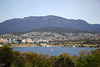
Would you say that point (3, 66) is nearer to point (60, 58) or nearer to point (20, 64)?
point (20, 64)

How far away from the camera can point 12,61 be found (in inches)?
1091

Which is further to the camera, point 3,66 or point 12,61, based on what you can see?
point 12,61

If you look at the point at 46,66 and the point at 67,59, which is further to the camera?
the point at 46,66

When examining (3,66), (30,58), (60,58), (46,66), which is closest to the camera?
(3,66)

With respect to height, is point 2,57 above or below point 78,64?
above

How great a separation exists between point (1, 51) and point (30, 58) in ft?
40.3

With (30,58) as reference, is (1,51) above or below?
above

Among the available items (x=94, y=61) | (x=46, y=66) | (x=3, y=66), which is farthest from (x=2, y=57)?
(x=94, y=61)

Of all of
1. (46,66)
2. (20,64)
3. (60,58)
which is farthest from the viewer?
(46,66)

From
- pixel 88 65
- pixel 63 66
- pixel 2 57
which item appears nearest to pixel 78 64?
pixel 88 65

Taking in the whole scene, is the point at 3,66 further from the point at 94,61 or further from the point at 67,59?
the point at 94,61

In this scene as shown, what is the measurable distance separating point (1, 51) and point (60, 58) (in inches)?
378

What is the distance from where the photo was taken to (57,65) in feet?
93.8

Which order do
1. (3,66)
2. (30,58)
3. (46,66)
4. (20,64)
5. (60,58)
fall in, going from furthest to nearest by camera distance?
1. (30,58)
2. (46,66)
3. (60,58)
4. (20,64)
5. (3,66)
